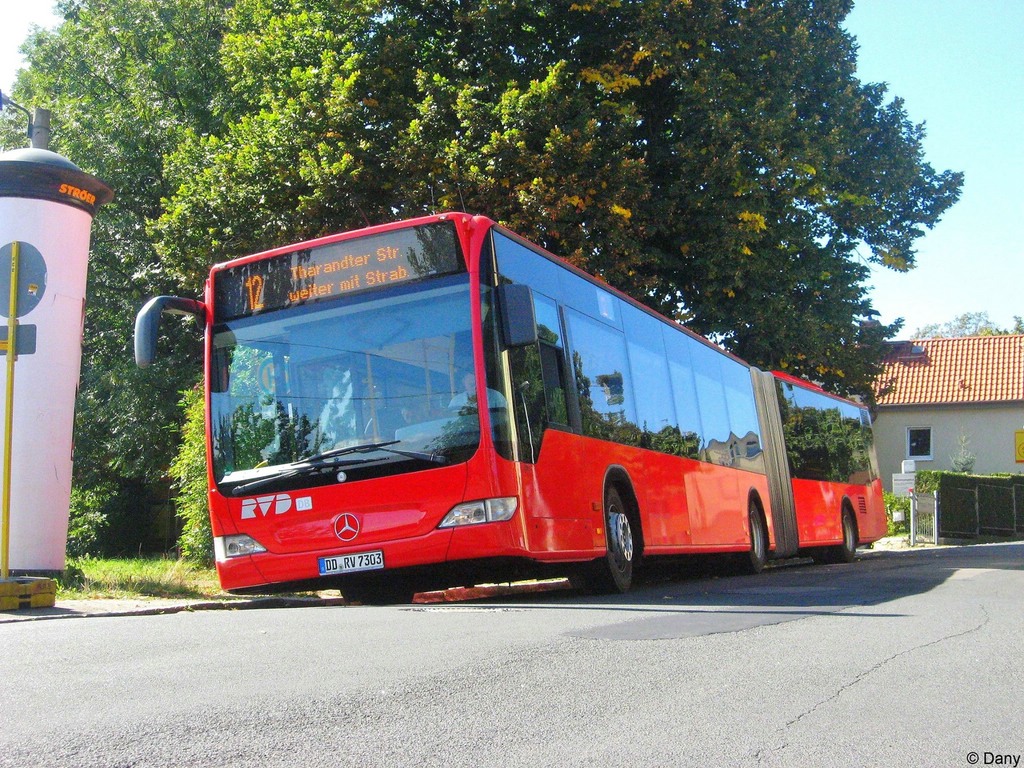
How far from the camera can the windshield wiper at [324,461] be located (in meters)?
10.1

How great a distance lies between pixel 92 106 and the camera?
3042 cm

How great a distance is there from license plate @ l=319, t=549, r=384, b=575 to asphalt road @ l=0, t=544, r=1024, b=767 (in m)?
1.22

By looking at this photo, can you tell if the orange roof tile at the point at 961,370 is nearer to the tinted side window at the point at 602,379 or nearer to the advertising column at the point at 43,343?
the tinted side window at the point at 602,379

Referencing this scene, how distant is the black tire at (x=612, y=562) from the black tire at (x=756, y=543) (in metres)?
6.40

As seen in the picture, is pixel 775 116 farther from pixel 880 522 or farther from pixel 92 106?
pixel 92 106

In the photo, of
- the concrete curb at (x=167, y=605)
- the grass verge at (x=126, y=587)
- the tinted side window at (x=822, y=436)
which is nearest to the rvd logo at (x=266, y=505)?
the concrete curb at (x=167, y=605)

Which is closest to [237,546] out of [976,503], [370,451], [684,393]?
[370,451]

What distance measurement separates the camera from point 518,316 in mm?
9914

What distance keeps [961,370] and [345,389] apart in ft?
183

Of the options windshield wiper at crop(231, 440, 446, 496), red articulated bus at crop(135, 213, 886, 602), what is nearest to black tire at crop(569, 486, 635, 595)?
red articulated bus at crop(135, 213, 886, 602)

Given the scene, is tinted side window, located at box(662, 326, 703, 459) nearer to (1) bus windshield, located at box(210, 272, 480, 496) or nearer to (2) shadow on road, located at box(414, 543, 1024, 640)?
(2) shadow on road, located at box(414, 543, 1024, 640)

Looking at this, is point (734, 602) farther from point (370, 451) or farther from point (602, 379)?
point (370, 451)

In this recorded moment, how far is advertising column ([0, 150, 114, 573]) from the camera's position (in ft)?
39.7

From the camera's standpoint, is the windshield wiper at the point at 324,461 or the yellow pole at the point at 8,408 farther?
the yellow pole at the point at 8,408
